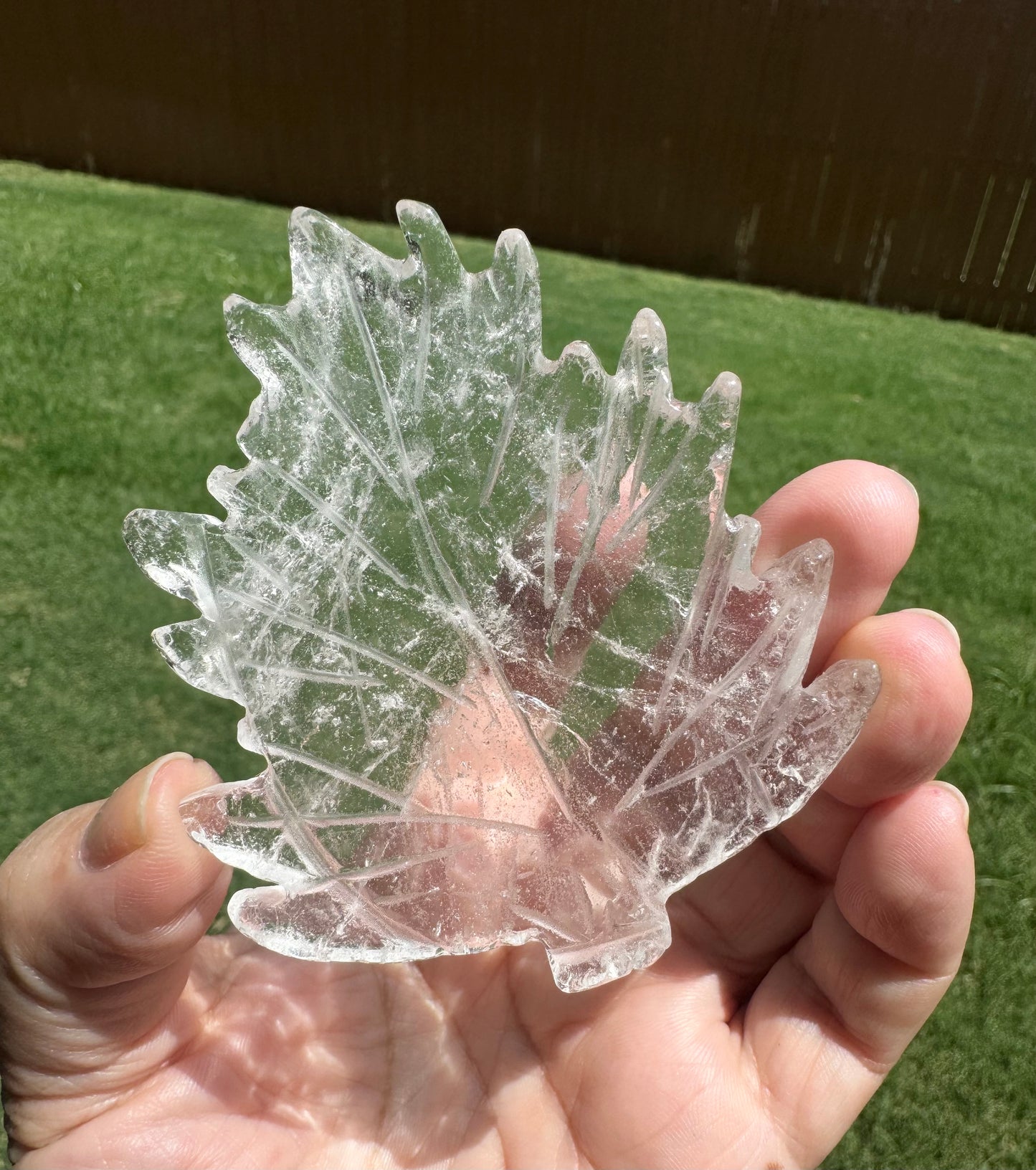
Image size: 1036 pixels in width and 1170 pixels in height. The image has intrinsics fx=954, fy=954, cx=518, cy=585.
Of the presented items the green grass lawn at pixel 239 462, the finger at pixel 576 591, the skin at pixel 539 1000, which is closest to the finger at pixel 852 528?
the skin at pixel 539 1000


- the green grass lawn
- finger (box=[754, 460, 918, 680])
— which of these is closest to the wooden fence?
the green grass lawn

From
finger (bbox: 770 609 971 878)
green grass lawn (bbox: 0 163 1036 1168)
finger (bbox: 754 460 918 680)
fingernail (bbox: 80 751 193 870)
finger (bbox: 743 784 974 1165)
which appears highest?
finger (bbox: 754 460 918 680)

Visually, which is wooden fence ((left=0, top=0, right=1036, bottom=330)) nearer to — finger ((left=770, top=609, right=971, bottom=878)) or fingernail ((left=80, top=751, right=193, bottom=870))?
finger ((left=770, top=609, right=971, bottom=878))

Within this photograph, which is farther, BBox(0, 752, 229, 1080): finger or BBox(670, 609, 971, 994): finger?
BBox(670, 609, 971, 994): finger

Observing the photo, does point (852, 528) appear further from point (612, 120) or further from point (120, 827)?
point (612, 120)

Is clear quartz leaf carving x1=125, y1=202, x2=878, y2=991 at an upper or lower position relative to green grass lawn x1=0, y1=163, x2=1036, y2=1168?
upper

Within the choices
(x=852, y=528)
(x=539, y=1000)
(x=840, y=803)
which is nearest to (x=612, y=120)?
(x=852, y=528)
